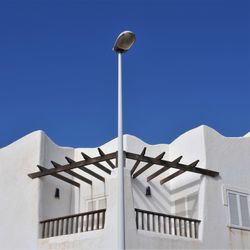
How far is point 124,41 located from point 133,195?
8.14 m

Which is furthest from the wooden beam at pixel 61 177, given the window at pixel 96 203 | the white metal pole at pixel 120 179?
the white metal pole at pixel 120 179

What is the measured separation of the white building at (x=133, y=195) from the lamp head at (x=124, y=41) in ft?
15.9

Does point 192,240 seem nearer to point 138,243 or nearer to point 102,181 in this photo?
point 138,243

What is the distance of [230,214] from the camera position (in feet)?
53.7

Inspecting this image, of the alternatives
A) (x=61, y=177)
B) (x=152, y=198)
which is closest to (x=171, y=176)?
(x=152, y=198)

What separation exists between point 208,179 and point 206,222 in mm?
1571

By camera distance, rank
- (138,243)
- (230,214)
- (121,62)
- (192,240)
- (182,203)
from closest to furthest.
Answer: (121,62) < (138,243) < (192,240) < (230,214) < (182,203)

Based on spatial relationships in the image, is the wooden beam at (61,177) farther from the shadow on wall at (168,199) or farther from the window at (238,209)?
the window at (238,209)

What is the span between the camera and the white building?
14.9 metres

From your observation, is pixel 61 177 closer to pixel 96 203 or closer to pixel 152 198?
pixel 96 203

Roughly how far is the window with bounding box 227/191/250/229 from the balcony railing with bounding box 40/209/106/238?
4663 mm

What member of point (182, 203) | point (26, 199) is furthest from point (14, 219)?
point (182, 203)

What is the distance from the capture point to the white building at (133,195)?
14.9 meters

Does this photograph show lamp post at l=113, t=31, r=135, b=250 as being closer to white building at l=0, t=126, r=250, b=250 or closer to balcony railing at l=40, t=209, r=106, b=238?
white building at l=0, t=126, r=250, b=250
